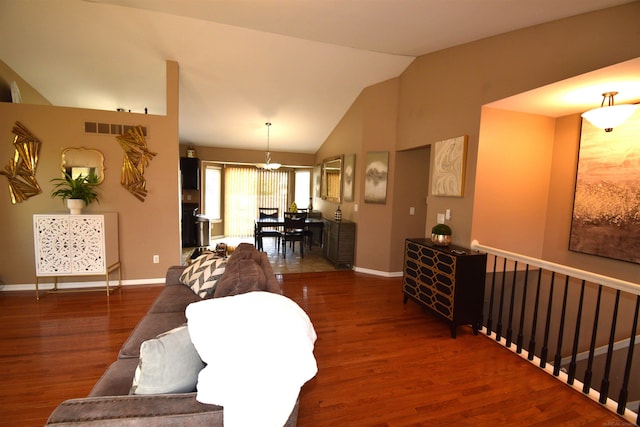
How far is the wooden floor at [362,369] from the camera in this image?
1830 millimetres

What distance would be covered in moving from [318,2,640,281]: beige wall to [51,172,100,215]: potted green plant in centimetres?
428

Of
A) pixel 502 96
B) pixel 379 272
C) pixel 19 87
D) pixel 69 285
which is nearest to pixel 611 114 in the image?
pixel 502 96

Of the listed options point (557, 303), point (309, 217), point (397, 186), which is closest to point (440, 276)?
point (557, 303)

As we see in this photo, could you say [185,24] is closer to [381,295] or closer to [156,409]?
[156,409]

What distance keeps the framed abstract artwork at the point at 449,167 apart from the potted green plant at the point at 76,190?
4.47 m

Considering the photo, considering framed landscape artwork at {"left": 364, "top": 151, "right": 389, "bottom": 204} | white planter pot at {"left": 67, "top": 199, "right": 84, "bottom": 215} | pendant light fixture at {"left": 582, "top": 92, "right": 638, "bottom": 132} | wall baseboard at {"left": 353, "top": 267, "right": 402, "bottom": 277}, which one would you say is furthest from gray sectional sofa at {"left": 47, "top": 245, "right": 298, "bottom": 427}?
framed landscape artwork at {"left": 364, "top": 151, "right": 389, "bottom": 204}

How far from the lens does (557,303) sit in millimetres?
3180

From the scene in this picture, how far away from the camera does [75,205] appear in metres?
3.42

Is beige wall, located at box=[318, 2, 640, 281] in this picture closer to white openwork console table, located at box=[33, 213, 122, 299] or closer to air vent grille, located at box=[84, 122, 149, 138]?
air vent grille, located at box=[84, 122, 149, 138]

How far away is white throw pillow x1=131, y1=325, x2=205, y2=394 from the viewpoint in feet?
3.54

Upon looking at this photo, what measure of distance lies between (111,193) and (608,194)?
5.77 meters

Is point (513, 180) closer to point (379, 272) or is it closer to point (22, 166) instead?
point (379, 272)

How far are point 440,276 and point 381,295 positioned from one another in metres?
1.10

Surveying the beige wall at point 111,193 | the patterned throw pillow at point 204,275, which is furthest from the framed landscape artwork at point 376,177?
the beige wall at point 111,193
